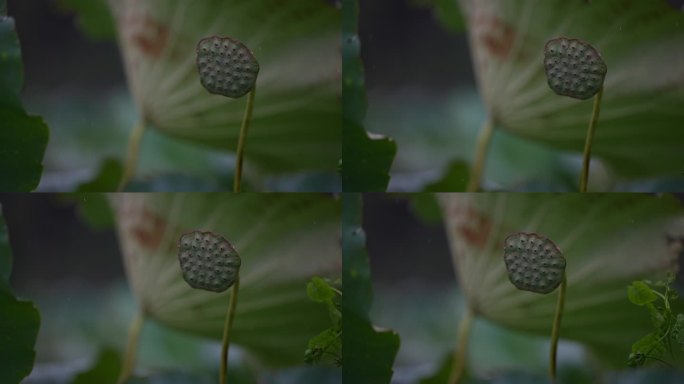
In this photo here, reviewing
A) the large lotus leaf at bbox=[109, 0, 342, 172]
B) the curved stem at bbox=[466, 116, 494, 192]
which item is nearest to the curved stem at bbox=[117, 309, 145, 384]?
the large lotus leaf at bbox=[109, 0, 342, 172]

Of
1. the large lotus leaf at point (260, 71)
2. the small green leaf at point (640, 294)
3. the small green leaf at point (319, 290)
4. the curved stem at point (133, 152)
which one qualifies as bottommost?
the small green leaf at point (319, 290)

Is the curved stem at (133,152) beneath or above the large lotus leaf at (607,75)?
beneath

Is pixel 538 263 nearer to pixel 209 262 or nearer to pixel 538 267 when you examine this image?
pixel 538 267

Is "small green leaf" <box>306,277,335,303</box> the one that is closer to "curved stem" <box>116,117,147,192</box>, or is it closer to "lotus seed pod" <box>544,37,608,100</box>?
"curved stem" <box>116,117,147,192</box>

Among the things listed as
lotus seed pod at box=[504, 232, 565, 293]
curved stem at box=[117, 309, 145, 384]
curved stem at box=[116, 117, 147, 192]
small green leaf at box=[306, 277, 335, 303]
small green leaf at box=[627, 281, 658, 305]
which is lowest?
curved stem at box=[117, 309, 145, 384]

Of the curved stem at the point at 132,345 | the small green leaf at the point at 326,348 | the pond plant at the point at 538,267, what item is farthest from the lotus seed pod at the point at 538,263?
the curved stem at the point at 132,345

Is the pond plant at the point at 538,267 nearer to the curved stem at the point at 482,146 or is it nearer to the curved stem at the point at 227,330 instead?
the curved stem at the point at 482,146
